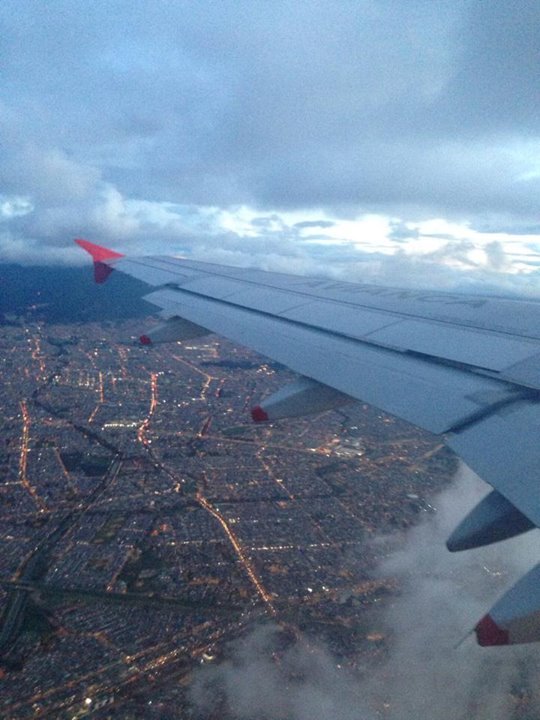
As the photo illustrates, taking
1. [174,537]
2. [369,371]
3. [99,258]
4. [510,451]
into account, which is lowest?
[174,537]

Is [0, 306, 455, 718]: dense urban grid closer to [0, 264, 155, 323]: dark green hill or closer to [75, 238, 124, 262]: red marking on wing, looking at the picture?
[75, 238, 124, 262]: red marking on wing

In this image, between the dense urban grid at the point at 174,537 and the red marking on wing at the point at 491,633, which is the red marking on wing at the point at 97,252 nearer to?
the dense urban grid at the point at 174,537

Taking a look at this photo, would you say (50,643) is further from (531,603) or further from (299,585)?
(531,603)

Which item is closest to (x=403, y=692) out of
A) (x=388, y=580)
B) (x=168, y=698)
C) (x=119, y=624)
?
(x=388, y=580)

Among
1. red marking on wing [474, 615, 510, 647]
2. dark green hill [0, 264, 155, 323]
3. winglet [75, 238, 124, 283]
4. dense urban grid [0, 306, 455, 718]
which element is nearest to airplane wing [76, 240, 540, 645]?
red marking on wing [474, 615, 510, 647]

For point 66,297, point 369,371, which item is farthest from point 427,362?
point 66,297

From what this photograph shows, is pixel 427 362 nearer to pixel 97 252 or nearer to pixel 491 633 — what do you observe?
pixel 491 633
